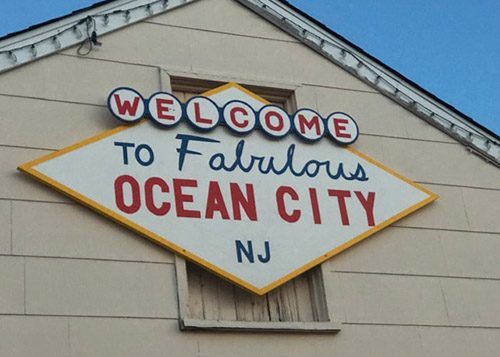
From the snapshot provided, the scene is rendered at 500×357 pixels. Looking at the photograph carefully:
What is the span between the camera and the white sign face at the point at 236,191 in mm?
11531

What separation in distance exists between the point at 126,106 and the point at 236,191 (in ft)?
5.41

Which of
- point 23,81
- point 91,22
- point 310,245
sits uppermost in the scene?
point 91,22

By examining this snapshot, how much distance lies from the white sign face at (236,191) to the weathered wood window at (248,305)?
283mm

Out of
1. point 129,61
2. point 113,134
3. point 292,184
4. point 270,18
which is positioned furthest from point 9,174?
point 270,18

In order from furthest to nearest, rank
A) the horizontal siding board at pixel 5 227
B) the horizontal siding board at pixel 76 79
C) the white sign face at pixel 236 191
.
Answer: the horizontal siding board at pixel 76 79
the white sign face at pixel 236 191
the horizontal siding board at pixel 5 227

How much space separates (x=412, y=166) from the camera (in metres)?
13.4

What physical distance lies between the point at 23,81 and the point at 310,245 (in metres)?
3.90

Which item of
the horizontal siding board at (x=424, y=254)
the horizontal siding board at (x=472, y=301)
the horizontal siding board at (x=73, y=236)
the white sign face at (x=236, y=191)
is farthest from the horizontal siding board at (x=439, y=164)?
the horizontal siding board at (x=73, y=236)

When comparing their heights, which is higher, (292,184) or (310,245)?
(292,184)

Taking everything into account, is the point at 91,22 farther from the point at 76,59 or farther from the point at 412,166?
the point at 412,166

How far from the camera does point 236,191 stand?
12.2 metres

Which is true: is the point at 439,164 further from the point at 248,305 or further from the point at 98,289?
the point at 98,289

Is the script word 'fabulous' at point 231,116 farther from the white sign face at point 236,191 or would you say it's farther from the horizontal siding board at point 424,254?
the horizontal siding board at point 424,254

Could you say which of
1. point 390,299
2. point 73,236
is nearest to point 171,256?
point 73,236
